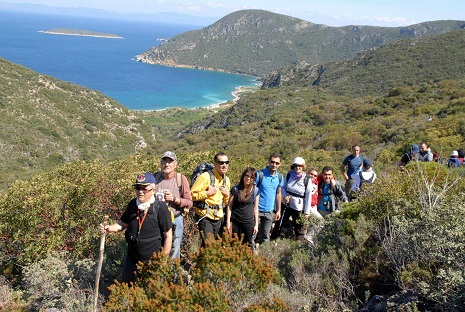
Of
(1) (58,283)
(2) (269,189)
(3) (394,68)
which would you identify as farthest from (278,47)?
(1) (58,283)

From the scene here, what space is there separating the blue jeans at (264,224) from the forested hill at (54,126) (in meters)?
26.0

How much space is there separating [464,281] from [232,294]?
176 cm

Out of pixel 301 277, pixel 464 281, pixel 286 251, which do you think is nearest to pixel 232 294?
pixel 301 277

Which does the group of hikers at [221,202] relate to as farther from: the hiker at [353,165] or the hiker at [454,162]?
the hiker at [454,162]

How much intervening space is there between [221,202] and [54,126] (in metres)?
43.7

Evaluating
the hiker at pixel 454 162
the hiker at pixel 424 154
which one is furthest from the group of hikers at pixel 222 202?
the hiker at pixel 454 162

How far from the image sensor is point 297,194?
18.6 ft

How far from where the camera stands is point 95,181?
5848 mm

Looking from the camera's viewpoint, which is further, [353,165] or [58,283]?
[353,165]

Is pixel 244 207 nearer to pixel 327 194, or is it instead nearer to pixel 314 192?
pixel 314 192

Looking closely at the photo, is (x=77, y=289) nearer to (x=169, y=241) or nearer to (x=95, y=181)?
(x=169, y=241)

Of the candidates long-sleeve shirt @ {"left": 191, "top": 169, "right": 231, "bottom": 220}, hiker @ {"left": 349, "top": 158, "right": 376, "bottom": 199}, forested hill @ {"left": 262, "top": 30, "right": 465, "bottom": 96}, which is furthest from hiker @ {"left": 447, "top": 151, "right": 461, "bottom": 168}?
forested hill @ {"left": 262, "top": 30, "right": 465, "bottom": 96}

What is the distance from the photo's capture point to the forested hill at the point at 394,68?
5716 cm

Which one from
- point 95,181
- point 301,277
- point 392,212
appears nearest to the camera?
point 301,277
